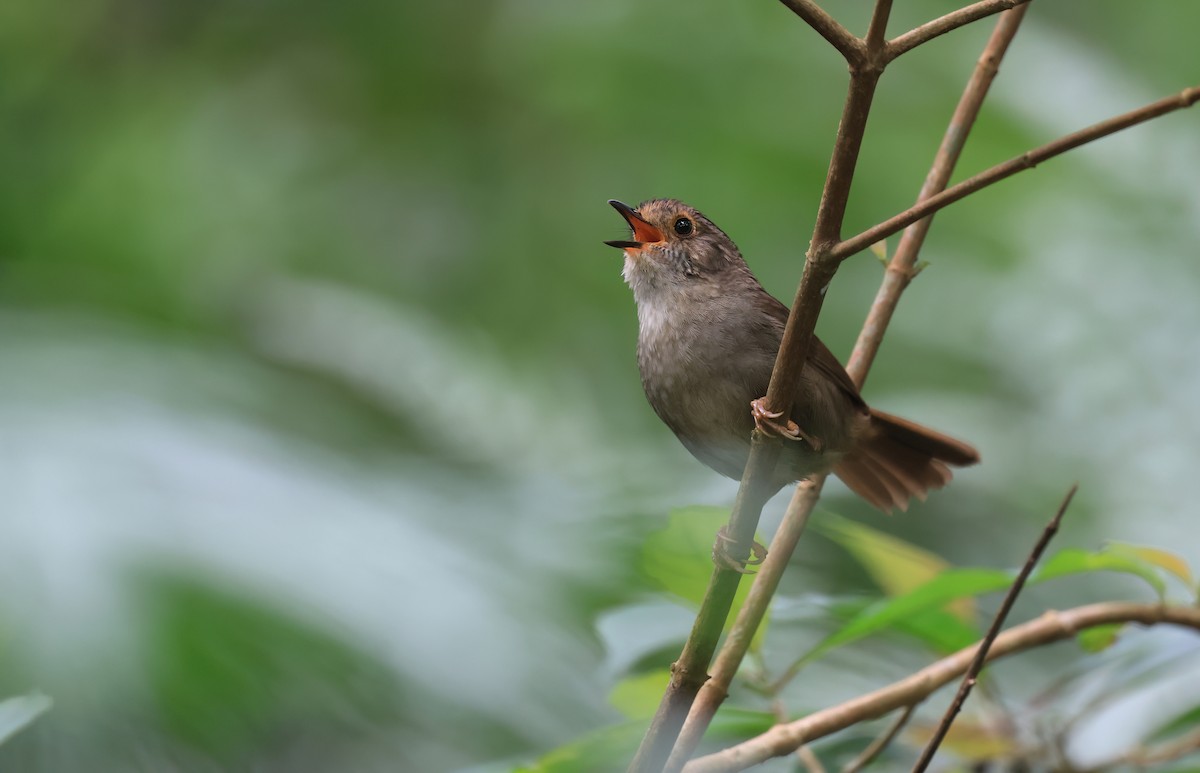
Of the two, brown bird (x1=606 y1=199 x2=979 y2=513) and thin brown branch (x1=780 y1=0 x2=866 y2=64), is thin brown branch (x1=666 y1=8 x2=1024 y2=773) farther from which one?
thin brown branch (x1=780 y1=0 x2=866 y2=64)

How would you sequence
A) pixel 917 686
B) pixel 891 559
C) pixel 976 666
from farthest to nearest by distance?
pixel 891 559 < pixel 917 686 < pixel 976 666

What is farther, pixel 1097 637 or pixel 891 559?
pixel 891 559

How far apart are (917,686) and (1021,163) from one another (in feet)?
2.72

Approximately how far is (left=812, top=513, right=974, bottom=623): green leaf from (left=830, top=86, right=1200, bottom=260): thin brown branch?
3.14ft

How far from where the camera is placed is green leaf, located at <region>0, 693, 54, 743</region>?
139 centimetres

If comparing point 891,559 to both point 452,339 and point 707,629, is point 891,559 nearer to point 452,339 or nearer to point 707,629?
point 707,629

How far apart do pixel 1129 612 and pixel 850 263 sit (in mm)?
3189

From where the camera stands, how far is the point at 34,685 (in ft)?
5.44

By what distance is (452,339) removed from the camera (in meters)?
4.14

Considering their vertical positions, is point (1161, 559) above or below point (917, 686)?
above

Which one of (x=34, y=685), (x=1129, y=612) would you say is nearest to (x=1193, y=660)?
(x=1129, y=612)

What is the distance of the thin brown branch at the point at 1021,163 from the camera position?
1227 mm

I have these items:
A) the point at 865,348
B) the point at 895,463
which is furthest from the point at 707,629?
the point at 895,463

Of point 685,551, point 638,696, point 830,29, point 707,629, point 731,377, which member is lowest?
point 707,629
